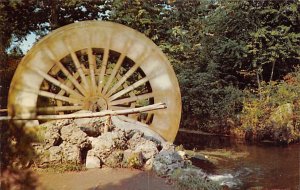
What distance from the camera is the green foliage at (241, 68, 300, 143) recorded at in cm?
1432

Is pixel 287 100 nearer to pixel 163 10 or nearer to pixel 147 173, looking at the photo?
pixel 163 10

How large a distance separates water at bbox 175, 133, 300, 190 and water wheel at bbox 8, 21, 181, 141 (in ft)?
6.04

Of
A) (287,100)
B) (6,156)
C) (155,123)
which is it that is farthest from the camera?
(287,100)

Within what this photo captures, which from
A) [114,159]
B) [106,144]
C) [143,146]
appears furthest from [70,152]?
[143,146]

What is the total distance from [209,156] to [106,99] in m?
4.08

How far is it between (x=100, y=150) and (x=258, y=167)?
16.6 ft

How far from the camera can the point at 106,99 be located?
10.5m

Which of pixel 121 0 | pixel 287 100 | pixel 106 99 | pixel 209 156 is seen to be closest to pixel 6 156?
pixel 106 99

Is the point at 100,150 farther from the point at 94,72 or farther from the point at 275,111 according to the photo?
the point at 275,111

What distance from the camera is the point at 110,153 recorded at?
27.1 feet

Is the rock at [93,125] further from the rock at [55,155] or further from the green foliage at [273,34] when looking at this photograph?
the green foliage at [273,34]

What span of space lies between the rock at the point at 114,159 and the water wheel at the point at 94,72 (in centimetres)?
233

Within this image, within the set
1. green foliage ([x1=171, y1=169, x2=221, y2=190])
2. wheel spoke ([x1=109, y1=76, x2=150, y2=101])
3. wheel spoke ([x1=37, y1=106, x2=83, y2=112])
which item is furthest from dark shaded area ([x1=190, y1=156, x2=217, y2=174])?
wheel spoke ([x1=37, y1=106, x2=83, y2=112])

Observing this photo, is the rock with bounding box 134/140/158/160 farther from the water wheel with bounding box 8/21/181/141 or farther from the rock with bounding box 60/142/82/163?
the water wheel with bounding box 8/21/181/141
